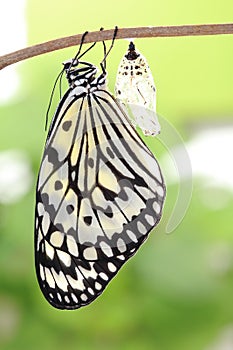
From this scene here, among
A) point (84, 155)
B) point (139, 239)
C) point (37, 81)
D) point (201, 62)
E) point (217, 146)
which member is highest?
point (201, 62)

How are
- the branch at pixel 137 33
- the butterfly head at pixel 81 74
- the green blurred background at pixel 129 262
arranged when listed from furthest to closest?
the green blurred background at pixel 129 262 → the butterfly head at pixel 81 74 → the branch at pixel 137 33

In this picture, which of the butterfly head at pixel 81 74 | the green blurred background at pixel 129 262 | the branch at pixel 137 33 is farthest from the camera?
the green blurred background at pixel 129 262

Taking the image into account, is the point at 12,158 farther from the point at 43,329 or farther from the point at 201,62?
the point at 201,62

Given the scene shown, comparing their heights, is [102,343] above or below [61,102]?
below

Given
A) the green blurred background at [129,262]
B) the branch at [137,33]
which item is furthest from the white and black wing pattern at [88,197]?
the green blurred background at [129,262]

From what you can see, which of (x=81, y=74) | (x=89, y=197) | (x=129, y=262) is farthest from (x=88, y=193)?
(x=129, y=262)

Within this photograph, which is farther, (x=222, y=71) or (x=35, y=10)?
(x=222, y=71)

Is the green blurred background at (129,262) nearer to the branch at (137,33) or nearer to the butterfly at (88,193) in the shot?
the butterfly at (88,193)

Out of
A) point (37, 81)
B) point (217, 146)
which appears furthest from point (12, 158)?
point (217, 146)
